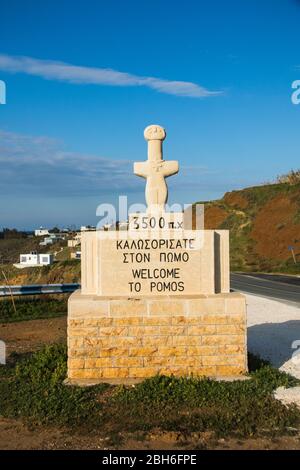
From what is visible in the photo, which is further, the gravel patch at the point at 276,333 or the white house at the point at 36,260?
the white house at the point at 36,260

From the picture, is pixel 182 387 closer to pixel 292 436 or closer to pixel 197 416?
pixel 197 416

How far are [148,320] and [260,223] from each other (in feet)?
135

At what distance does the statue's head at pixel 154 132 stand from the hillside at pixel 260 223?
89.4 feet

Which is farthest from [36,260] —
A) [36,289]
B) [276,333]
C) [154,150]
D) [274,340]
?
[154,150]

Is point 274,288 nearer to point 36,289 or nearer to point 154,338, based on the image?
point 36,289

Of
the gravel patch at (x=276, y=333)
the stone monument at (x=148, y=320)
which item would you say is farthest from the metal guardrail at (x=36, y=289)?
the stone monument at (x=148, y=320)

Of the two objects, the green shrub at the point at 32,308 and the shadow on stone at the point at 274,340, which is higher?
the green shrub at the point at 32,308

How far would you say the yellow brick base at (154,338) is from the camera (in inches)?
253

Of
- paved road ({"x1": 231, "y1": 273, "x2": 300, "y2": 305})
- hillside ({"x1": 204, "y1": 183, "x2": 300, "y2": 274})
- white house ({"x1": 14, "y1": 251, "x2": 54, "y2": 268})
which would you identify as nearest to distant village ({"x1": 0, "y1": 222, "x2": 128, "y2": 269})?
white house ({"x1": 14, "y1": 251, "x2": 54, "y2": 268})

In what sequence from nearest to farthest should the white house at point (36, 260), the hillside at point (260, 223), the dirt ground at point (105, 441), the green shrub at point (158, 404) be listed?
the dirt ground at point (105, 441) < the green shrub at point (158, 404) < the hillside at point (260, 223) < the white house at point (36, 260)

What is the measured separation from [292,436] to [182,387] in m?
1.60

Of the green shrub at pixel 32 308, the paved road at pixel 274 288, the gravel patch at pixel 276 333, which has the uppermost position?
the green shrub at pixel 32 308

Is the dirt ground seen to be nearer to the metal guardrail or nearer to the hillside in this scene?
the metal guardrail

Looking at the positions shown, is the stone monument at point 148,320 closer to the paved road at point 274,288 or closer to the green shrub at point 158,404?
the green shrub at point 158,404
